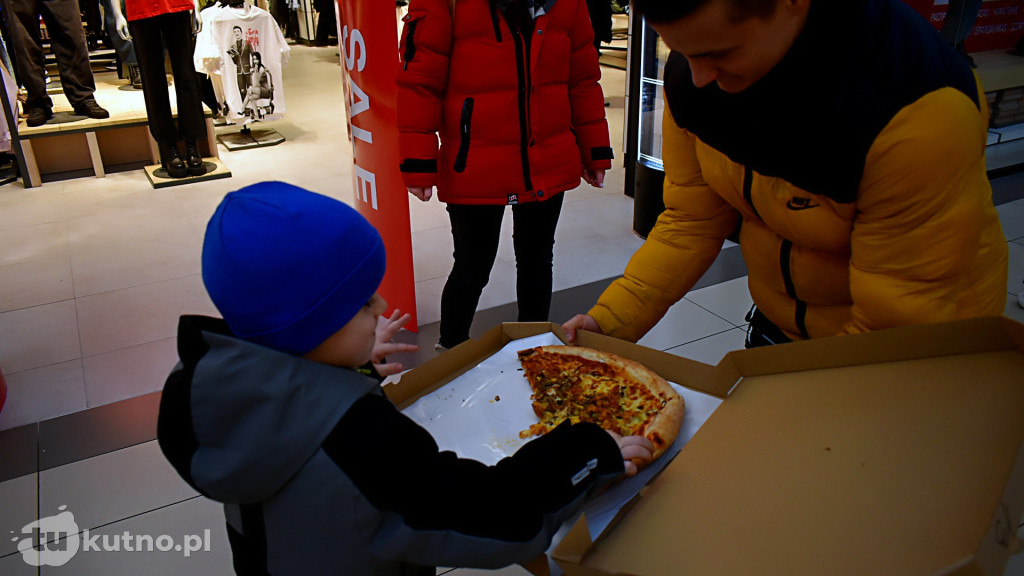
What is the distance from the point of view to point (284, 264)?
2.53 feet

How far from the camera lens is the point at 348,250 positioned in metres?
0.81

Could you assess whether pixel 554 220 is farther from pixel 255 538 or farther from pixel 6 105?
pixel 6 105

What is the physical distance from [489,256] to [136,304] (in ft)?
6.16

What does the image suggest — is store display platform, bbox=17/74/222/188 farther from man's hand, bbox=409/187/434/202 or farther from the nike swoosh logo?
the nike swoosh logo

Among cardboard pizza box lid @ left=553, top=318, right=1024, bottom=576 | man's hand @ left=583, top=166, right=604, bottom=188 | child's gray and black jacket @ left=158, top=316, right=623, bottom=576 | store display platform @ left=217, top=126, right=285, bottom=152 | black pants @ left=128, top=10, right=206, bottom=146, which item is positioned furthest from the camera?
store display platform @ left=217, top=126, right=285, bottom=152

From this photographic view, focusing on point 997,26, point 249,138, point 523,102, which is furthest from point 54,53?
point 997,26

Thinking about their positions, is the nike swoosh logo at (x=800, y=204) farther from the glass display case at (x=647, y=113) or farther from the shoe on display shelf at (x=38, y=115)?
the shoe on display shelf at (x=38, y=115)

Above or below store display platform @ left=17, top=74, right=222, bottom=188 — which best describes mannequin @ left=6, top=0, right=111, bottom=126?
above

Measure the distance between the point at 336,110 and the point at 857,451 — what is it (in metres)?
7.28

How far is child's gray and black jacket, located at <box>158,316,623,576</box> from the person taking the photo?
2.50 ft

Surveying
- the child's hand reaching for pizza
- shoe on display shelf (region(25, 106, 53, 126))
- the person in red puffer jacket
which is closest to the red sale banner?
the person in red puffer jacket

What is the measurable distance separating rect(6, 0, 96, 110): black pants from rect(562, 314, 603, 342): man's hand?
5.35 meters

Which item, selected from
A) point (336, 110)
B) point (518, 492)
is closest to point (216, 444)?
point (518, 492)

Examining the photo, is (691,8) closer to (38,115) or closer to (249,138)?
(38,115)
